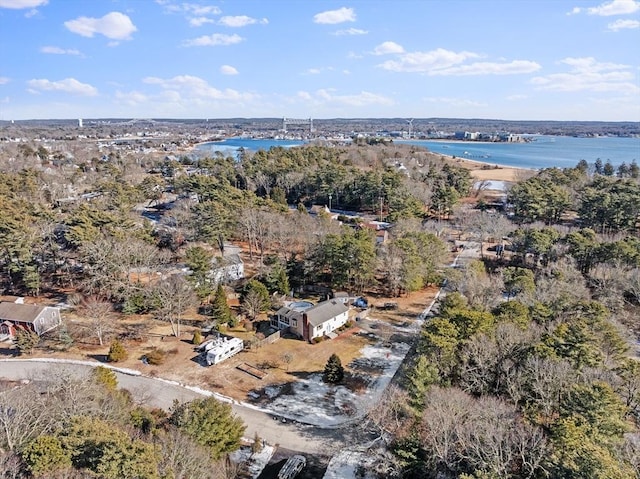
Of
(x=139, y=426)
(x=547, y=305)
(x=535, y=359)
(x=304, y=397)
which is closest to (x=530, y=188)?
(x=547, y=305)

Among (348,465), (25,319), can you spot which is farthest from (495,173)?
(25,319)

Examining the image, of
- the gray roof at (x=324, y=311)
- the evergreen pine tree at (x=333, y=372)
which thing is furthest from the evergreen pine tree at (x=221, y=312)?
the evergreen pine tree at (x=333, y=372)

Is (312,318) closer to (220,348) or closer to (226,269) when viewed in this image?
(220,348)

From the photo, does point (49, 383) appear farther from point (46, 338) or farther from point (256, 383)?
point (46, 338)

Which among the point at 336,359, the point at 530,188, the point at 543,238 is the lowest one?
the point at 336,359

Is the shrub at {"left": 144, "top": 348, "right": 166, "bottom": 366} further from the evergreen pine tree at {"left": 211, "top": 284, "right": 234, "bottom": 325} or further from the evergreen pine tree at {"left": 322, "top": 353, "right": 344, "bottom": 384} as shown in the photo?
the evergreen pine tree at {"left": 322, "top": 353, "right": 344, "bottom": 384}

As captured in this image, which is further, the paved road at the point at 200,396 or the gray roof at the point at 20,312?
the gray roof at the point at 20,312

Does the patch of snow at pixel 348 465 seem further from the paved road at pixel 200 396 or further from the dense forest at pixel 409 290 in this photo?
the dense forest at pixel 409 290
